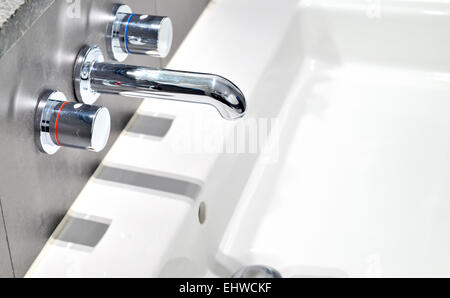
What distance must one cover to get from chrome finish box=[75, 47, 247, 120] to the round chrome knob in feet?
0.12

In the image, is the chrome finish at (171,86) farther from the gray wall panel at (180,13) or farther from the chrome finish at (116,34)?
the gray wall panel at (180,13)

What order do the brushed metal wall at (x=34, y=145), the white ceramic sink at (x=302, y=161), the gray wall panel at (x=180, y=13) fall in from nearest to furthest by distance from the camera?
the brushed metal wall at (x=34, y=145), the white ceramic sink at (x=302, y=161), the gray wall panel at (x=180, y=13)

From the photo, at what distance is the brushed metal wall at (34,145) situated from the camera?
590 millimetres

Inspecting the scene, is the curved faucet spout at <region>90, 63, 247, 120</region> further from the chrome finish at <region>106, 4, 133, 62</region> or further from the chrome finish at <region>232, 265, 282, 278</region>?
the chrome finish at <region>232, 265, 282, 278</region>

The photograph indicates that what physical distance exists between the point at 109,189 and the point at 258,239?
0.19 m

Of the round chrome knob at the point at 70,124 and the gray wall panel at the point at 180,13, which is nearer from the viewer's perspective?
the round chrome knob at the point at 70,124

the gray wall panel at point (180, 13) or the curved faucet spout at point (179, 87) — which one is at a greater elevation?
the curved faucet spout at point (179, 87)

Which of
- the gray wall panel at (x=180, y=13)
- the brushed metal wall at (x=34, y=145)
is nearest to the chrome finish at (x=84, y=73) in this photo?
the brushed metal wall at (x=34, y=145)

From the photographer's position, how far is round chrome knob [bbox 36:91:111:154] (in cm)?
62

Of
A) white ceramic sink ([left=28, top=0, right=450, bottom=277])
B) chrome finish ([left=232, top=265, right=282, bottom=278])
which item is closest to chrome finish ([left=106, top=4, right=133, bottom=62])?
white ceramic sink ([left=28, top=0, right=450, bottom=277])

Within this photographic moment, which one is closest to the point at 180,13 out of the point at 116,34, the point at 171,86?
the point at 116,34

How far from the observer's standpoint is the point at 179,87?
24.4 inches

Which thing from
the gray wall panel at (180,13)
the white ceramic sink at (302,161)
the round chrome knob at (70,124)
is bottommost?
the white ceramic sink at (302,161)
